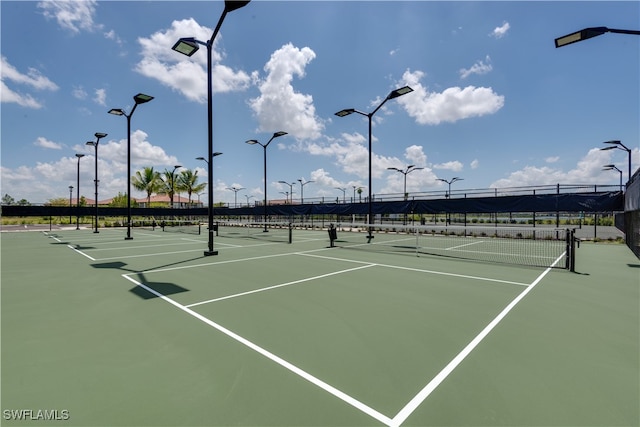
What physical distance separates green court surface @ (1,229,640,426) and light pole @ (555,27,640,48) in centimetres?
603

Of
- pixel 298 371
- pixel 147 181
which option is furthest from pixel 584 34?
→ pixel 147 181

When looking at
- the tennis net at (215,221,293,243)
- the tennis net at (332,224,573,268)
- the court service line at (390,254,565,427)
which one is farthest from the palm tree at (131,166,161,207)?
the court service line at (390,254,565,427)

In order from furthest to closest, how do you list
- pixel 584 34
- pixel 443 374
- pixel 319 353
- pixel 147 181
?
pixel 147 181, pixel 584 34, pixel 319 353, pixel 443 374

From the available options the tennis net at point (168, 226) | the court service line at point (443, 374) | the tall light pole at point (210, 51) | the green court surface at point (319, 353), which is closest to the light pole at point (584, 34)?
the green court surface at point (319, 353)

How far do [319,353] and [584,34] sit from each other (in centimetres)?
954

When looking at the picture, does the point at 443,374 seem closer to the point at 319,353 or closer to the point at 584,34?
the point at 319,353

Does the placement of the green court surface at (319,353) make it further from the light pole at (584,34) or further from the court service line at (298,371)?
the light pole at (584,34)

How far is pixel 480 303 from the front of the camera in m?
5.77

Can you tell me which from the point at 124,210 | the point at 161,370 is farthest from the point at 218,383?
the point at 124,210

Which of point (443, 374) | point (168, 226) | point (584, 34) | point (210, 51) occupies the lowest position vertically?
point (168, 226)

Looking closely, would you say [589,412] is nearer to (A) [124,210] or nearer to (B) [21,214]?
(A) [124,210]

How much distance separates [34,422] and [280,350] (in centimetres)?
232

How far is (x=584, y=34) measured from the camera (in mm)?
7168

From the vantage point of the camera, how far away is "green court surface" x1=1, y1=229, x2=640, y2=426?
8.73 feet
